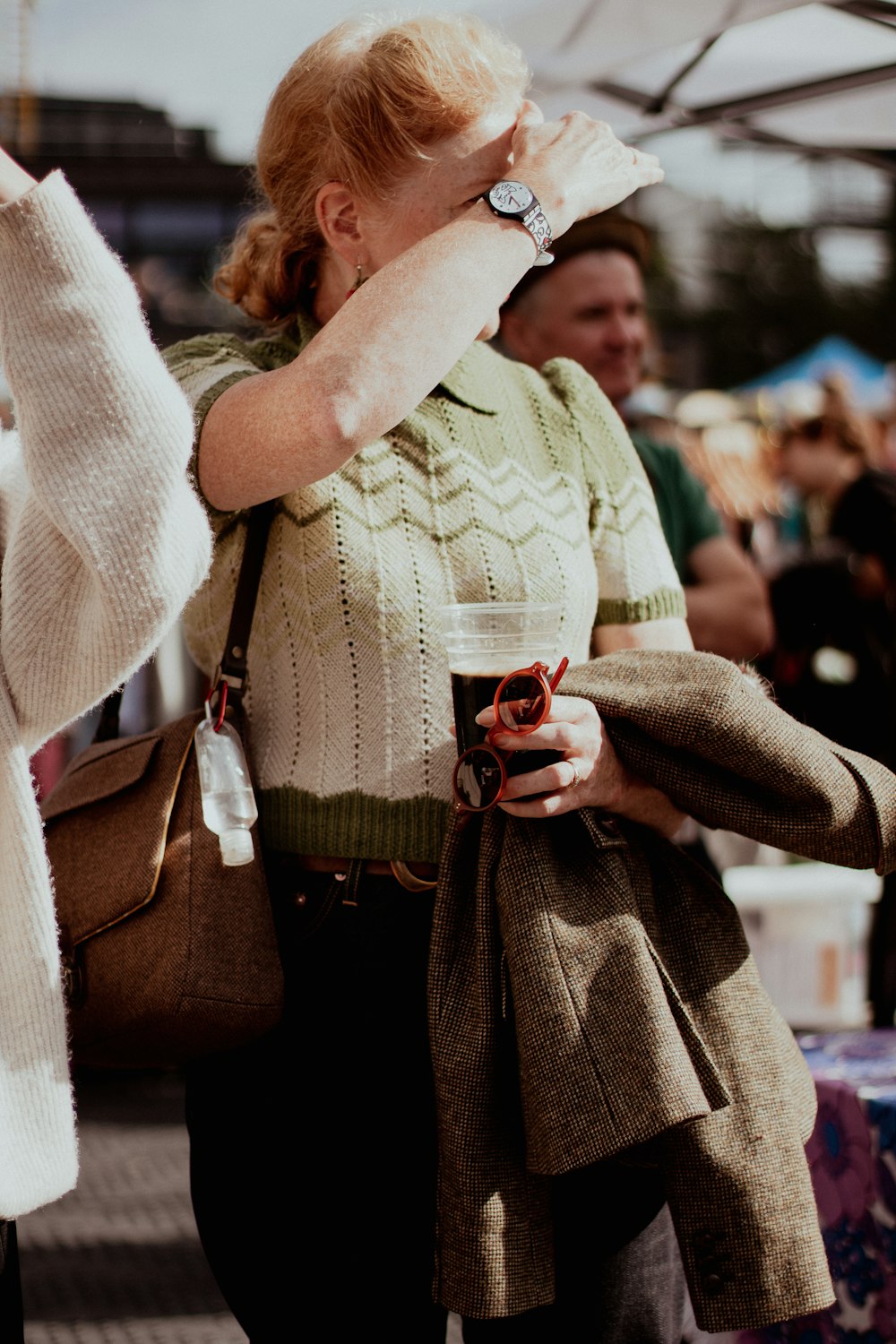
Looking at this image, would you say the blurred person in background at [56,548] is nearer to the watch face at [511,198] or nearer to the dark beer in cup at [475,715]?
the dark beer in cup at [475,715]

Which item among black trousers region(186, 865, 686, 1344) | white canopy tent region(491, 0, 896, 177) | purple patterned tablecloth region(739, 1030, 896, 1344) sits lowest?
purple patterned tablecloth region(739, 1030, 896, 1344)

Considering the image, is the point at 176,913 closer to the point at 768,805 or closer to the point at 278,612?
the point at 278,612

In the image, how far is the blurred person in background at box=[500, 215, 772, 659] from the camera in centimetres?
326

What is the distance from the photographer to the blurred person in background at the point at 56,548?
1.17 metres

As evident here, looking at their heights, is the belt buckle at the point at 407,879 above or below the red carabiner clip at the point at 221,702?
below

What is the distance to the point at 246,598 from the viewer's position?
159 centimetres

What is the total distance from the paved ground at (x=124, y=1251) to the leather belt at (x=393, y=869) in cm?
196

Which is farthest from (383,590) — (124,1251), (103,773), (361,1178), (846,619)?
(846,619)

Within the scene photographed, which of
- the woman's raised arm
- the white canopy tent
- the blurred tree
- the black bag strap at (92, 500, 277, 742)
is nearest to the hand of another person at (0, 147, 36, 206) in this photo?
the woman's raised arm

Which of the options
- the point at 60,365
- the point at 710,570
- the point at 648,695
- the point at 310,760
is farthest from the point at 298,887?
the point at 710,570

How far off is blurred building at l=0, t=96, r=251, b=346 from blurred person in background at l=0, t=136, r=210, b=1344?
3.33m

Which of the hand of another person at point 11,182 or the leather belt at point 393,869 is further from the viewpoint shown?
the leather belt at point 393,869

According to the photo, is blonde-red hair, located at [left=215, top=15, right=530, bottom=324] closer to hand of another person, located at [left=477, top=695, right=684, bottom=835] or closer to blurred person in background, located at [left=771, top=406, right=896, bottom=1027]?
hand of another person, located at [left=477, top=695, right=684, bottom=835]

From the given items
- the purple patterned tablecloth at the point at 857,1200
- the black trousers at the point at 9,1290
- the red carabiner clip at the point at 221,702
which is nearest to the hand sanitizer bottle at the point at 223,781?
the red carabiner clip at the point at 221,702
